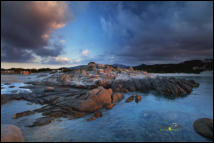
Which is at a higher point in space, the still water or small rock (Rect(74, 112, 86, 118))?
small rock (Rect(74, 112, 86, 118))

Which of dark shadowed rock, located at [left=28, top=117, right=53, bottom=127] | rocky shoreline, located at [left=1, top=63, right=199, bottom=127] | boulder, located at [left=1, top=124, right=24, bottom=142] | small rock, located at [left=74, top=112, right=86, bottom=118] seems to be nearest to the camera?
boulder, located at [left=1, top=124, right=24, bottom=142]

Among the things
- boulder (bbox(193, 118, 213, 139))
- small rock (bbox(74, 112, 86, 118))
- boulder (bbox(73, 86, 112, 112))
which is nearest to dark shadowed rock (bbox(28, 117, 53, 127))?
small rock (bbox(74, 112, 86, 118))

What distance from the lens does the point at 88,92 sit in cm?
1041

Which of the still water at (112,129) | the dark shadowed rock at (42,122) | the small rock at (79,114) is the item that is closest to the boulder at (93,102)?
the small rock at (79,114)

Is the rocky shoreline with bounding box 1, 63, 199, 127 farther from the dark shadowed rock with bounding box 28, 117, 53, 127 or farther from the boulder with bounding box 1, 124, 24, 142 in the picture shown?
the boulder with bounding box 1, 124, 24, 142

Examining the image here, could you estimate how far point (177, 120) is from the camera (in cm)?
748

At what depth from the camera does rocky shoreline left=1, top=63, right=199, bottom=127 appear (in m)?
8.35

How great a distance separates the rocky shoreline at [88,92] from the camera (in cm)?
835

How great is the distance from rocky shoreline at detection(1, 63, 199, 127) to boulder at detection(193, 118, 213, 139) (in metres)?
6.15

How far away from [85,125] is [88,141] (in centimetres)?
145

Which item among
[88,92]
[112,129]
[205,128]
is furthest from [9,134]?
[205,128]

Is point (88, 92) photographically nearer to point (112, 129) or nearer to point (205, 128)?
point (112, 129)

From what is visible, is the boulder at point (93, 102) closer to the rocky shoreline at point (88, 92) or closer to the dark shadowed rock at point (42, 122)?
the rocky shoreline at point (88, 92)

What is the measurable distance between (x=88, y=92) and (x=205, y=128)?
8731mm
